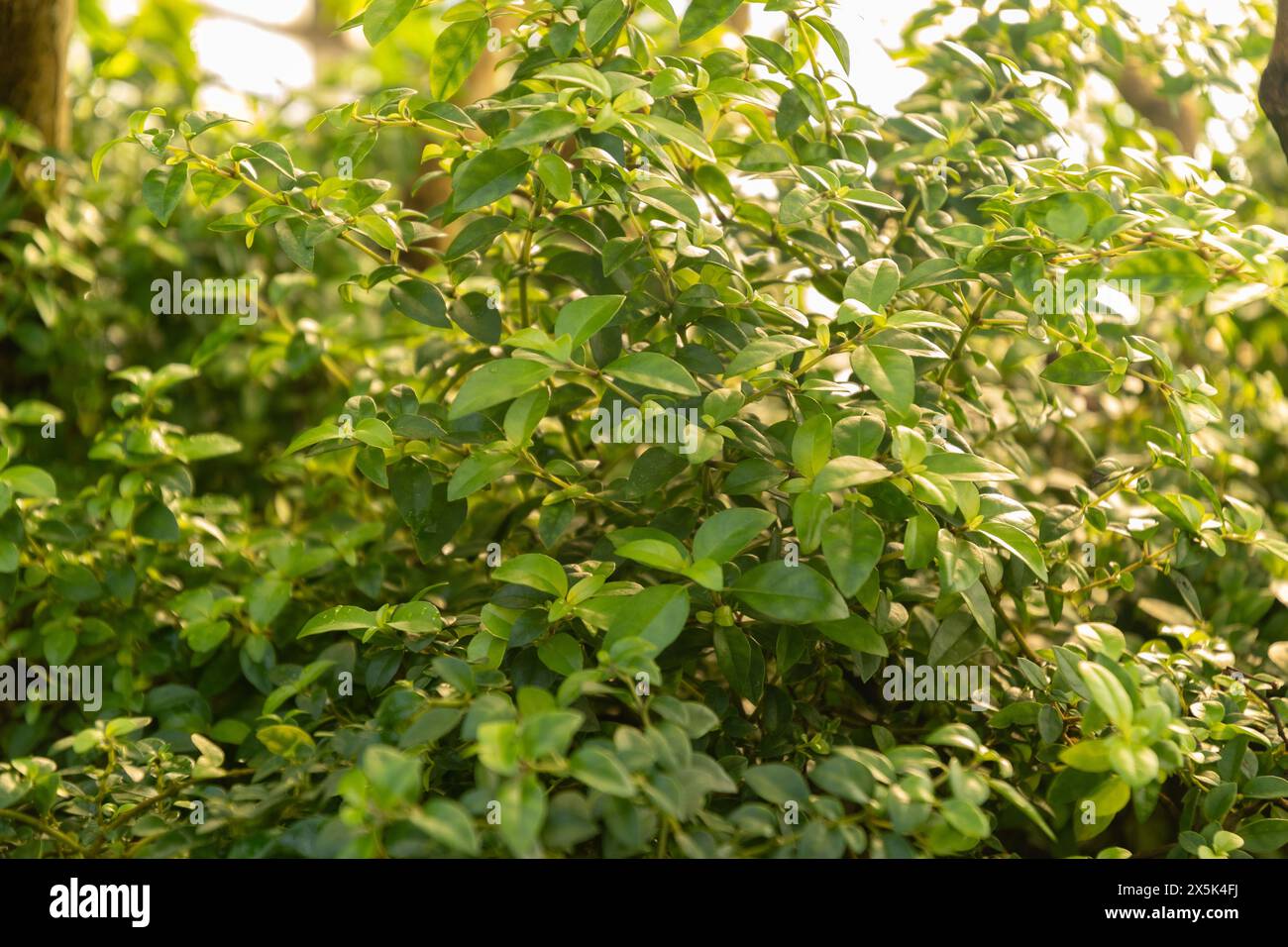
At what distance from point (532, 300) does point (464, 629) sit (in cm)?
50

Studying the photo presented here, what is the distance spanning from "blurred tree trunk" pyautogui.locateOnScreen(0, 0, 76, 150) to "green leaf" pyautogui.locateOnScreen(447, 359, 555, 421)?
109cm

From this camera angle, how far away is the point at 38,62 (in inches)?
62.5

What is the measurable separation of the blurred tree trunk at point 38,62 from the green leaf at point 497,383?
1.09m

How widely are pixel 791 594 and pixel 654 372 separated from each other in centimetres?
21

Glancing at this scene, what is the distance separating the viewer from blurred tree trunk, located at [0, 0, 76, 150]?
1506 mm

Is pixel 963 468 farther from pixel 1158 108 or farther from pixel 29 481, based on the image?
pixel 1158 108

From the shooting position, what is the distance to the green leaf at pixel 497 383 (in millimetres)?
872

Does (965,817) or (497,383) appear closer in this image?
(965,817)

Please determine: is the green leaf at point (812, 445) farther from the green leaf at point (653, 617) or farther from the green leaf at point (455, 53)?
the green leaf at point (455, 53)

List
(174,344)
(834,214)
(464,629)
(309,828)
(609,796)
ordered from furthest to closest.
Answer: (174,344), (834,214), (464,629), (309,828), (609,796)

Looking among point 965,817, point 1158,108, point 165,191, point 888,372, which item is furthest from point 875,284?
point 1158,108

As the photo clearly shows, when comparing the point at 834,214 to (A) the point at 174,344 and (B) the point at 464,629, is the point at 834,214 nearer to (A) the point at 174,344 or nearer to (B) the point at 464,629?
(B) the point at 464,629

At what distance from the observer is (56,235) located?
1693 mm

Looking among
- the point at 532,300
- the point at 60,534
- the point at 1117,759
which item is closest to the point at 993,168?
Result: the point at 532,300
